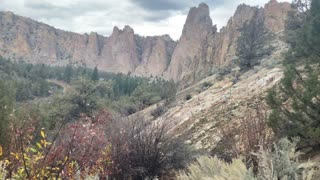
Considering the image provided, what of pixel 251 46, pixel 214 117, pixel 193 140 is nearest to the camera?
pixel 193 140

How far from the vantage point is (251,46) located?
3095cm

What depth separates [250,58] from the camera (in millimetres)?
30062

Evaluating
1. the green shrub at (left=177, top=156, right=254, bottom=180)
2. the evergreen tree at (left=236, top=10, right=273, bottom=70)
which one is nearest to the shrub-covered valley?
the green shrub at (left=177, top=156, right=254, bottom=180)

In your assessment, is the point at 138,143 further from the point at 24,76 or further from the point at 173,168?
the point at 24,76

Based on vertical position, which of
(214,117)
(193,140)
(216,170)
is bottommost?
(193,140)

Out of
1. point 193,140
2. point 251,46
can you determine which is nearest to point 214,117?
point 193,140

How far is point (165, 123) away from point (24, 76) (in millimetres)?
114349

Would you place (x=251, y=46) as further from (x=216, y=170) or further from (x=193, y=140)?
(x=216, y=170)

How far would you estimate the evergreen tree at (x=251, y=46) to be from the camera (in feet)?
98.2

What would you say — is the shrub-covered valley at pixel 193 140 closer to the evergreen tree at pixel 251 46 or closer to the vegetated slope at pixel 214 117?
the vegetated slope at pixel 214 117

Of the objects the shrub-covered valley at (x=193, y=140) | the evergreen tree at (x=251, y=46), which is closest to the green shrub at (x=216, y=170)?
the shrub-covered valley at (x=193, y=140)

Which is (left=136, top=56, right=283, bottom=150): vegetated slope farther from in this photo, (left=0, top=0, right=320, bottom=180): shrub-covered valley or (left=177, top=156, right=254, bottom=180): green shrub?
(left=177, top=156, right=254, bottom=180): green shrub

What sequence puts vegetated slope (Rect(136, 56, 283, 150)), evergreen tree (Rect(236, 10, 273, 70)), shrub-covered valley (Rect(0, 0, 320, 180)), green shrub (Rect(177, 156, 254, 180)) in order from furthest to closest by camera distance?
evergreen tree (Rect(236, 10, 273, 70)) < vegetated slope (Rect(136, 56, 283, 150)) < shrub-covered valley (Rect(0, 0, 320, 180)) < green shrub (Rect(177, 156, 254, 180))

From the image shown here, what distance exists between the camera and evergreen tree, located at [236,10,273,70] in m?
29.9
